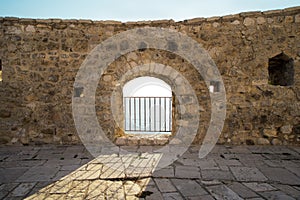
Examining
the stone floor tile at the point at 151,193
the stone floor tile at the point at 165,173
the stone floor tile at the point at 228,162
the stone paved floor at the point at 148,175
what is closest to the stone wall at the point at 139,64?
the stone paved floor at the point at 148,175

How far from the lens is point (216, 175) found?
8.66 ft

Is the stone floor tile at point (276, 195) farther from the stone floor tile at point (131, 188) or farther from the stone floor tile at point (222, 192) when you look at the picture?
the stone floor tile at point (131, 188)

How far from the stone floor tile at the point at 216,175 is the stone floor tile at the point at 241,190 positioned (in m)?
0.16

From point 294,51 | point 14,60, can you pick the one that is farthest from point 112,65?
point 294,51

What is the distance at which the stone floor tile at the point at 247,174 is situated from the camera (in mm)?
2541

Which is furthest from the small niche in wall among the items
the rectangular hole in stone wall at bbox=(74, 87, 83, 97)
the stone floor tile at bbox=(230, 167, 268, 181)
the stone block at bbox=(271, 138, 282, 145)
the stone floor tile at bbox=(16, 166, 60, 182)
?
the stone floor tile at bbox=(16, 166, 60, 182)

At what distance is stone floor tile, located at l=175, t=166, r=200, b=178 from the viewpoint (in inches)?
103

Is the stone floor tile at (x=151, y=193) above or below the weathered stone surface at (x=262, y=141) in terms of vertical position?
below

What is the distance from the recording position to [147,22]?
4000 millimetres

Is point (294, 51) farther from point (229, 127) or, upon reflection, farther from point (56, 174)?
point (56, 174)

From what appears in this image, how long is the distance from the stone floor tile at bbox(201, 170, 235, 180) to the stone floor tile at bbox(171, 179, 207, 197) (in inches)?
9.5

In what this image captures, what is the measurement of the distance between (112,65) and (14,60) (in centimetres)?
209

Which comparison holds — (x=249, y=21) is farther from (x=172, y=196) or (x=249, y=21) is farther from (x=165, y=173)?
(x=172, y=196)

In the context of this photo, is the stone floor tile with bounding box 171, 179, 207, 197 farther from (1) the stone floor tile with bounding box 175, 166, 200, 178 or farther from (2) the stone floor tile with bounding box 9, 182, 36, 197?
(2) the stone floor tile with bounding box 9, 182, 36, 197
